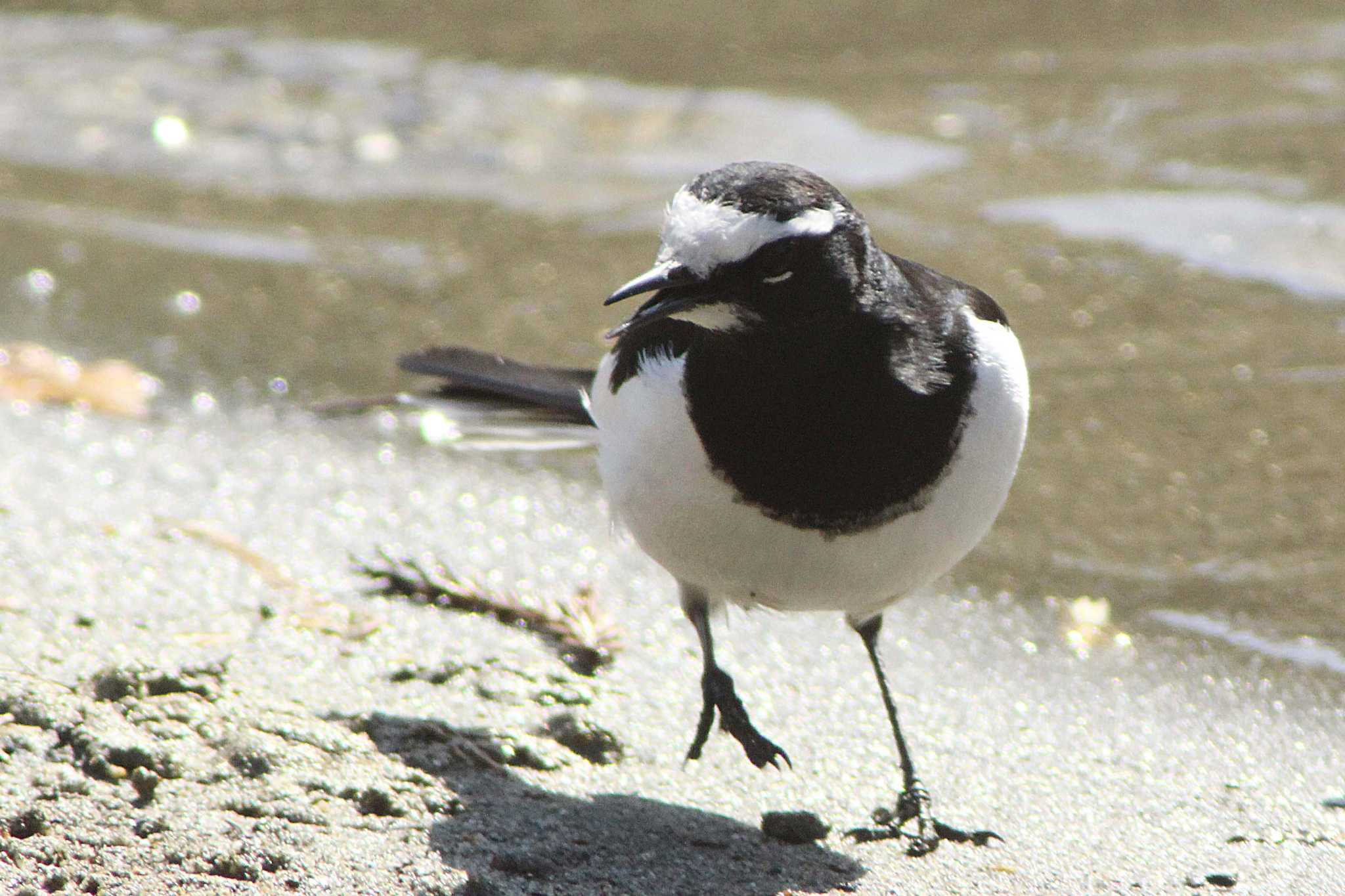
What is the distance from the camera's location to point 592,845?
2.78 meters

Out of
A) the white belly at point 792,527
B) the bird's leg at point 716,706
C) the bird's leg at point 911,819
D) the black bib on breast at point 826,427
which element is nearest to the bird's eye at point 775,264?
the black bib on breast at point 826,427

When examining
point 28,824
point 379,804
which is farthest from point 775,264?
point 28,824

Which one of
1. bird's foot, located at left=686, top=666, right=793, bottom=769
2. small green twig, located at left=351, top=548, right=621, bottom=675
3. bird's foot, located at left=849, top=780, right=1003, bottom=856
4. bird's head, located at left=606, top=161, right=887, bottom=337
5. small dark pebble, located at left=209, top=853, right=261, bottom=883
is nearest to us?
small dark pebble, located at left=209, top=853, right=261, bottom=883

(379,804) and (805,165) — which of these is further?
(805,165)

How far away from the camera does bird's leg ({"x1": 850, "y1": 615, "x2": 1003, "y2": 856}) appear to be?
9.46ft

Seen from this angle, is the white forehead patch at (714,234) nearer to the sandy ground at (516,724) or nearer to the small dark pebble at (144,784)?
the sandy ground at (516,724)

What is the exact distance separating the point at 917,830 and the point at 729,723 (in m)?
0.39

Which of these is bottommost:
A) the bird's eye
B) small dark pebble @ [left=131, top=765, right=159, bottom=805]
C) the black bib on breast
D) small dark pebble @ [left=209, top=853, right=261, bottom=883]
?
small dark pebble @ [left=209, top=853, right=261, bottom=883]

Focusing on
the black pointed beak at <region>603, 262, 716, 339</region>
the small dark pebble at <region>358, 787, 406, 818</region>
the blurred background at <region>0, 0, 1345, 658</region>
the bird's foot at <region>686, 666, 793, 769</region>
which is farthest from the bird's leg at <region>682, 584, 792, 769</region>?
the blurred background at <region>0, 0, 1345, 658</region>

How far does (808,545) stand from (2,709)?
1374 mm

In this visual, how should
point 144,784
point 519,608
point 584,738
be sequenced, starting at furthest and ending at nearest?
point 519,608
point 584,738
point 144,784

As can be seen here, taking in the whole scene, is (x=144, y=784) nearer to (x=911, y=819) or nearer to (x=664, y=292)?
(x=664, y=292)

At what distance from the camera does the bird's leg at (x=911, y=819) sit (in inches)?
114

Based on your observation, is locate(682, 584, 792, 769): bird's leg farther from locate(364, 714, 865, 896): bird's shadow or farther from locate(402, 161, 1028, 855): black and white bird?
locate(364, 714, 865, 896): bird's shadow
